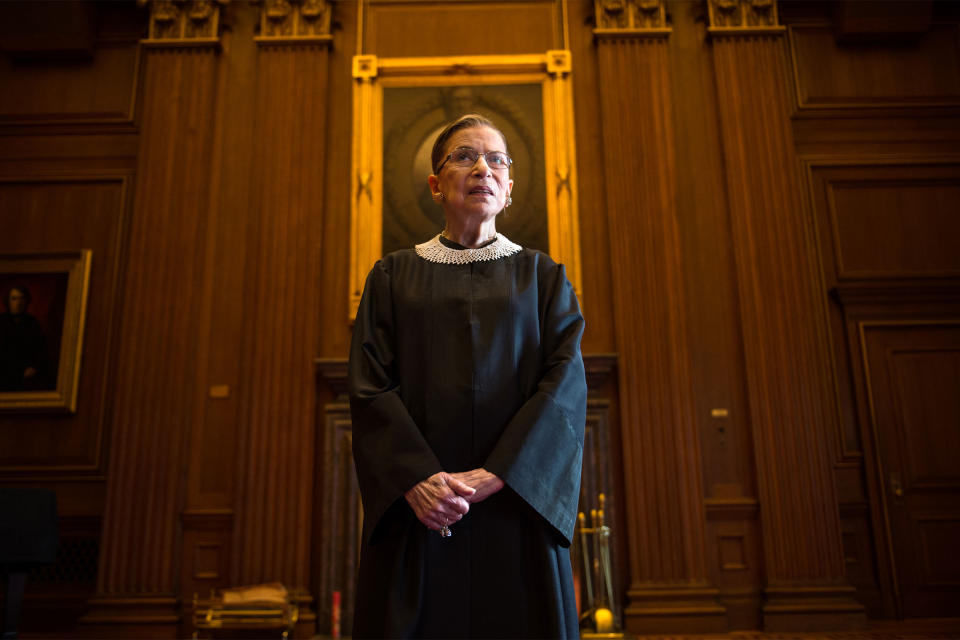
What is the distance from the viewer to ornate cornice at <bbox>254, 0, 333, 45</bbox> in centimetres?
656

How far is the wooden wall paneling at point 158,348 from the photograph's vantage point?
559cm

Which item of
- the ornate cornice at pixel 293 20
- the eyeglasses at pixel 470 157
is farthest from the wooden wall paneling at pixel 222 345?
the eyeglasses at pixel 470 157

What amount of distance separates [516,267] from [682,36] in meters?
5.45

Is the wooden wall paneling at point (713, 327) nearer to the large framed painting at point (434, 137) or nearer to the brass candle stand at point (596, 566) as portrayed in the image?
the brass candle stand at point (596, 566)

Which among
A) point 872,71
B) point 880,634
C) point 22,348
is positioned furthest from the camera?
point 872,71

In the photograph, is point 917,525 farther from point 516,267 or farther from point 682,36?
point 516,267

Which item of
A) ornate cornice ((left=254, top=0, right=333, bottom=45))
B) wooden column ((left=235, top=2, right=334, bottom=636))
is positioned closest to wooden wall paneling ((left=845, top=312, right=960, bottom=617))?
wooden column ((left=235, top=2, right=334, bottom=636))

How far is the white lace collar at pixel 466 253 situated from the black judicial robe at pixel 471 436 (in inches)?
0.8

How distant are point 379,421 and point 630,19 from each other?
5.67 m

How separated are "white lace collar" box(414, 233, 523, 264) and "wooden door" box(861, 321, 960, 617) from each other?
5.03 m

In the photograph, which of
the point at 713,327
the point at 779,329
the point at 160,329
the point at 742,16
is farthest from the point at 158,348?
the point at 742,16

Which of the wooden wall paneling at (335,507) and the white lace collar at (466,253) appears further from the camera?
the wooden wall paneling at (335,507)

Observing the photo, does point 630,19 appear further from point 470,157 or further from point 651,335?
point 470,157

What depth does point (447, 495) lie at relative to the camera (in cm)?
158
